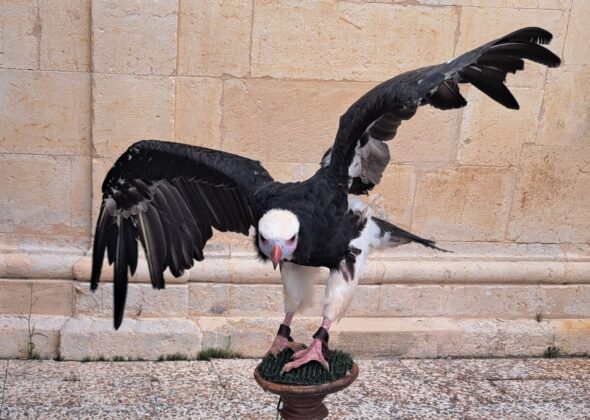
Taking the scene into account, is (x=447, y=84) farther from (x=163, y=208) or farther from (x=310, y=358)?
(x=163, y=208)

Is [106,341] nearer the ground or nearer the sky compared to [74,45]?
nearer the ground

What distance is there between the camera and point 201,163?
9.68 feet

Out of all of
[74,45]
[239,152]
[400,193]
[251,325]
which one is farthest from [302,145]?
[74,45]

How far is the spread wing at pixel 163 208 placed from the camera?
300cm

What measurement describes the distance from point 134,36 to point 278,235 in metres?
2.12

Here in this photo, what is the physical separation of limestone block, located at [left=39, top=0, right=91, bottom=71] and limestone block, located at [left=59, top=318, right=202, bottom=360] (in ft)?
4.61

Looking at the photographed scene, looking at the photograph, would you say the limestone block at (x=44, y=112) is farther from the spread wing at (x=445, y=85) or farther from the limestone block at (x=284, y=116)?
the spread wing at (x=445, y=85)

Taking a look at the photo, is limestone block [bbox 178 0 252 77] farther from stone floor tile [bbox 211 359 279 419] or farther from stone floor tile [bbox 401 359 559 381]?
stone floor tile [bbox 401 359 559 381]

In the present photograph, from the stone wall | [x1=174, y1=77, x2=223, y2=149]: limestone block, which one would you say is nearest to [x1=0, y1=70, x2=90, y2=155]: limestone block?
the stone wall

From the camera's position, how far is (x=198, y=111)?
4.21 meters

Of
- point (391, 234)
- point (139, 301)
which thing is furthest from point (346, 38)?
point (139, 301)

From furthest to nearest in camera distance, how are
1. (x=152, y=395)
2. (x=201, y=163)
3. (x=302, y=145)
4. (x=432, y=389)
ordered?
1. (x=302, y=145)
2. (x=432, y=389)
3. (x=152, y=395)
4. (x=201, y=163)

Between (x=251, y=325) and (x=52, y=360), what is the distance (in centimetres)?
110

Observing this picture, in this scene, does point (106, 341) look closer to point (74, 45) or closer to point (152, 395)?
point (152, 395)
